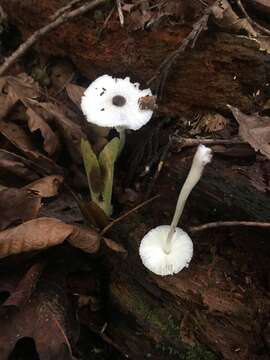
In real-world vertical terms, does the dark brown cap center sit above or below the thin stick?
above

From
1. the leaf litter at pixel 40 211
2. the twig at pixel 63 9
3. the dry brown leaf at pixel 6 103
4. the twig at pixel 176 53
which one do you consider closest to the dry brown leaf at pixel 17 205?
the leaf litter at pixel 40 211

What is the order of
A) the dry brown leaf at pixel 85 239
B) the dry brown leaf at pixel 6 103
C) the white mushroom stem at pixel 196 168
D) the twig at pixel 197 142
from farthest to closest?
the dry brown leaf at pixel 6 103 → the twig at pixel 197 142 → the dry brown leaf at pixel 85 239 → the white mushroom stem at pixel 196 168

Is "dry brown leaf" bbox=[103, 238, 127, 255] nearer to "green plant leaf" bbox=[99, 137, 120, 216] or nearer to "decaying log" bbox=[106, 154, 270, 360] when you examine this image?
"decaying log" bbox=[106, 154, 270, 360]

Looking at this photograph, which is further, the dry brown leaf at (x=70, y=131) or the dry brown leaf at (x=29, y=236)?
the dry brown leaf at (x=70, y=131)

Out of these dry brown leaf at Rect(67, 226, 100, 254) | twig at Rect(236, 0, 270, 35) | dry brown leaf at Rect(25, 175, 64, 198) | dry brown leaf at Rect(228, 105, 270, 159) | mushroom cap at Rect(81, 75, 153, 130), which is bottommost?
dry brown leaf at Rect(67, 226, 100, 254)

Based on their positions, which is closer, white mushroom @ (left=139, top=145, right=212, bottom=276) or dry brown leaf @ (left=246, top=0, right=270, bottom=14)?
white mushroom @ (left=139, top=145, right=212, bottom=276)

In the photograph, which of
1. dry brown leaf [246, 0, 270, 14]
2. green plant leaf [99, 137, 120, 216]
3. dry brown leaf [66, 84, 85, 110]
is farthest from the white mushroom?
dry brown leaf [246, 0, 270, 14]

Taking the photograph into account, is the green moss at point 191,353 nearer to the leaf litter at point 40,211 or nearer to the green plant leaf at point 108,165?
the leaf litter at point 40,211

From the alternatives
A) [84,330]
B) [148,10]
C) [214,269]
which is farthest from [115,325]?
[148,10]
